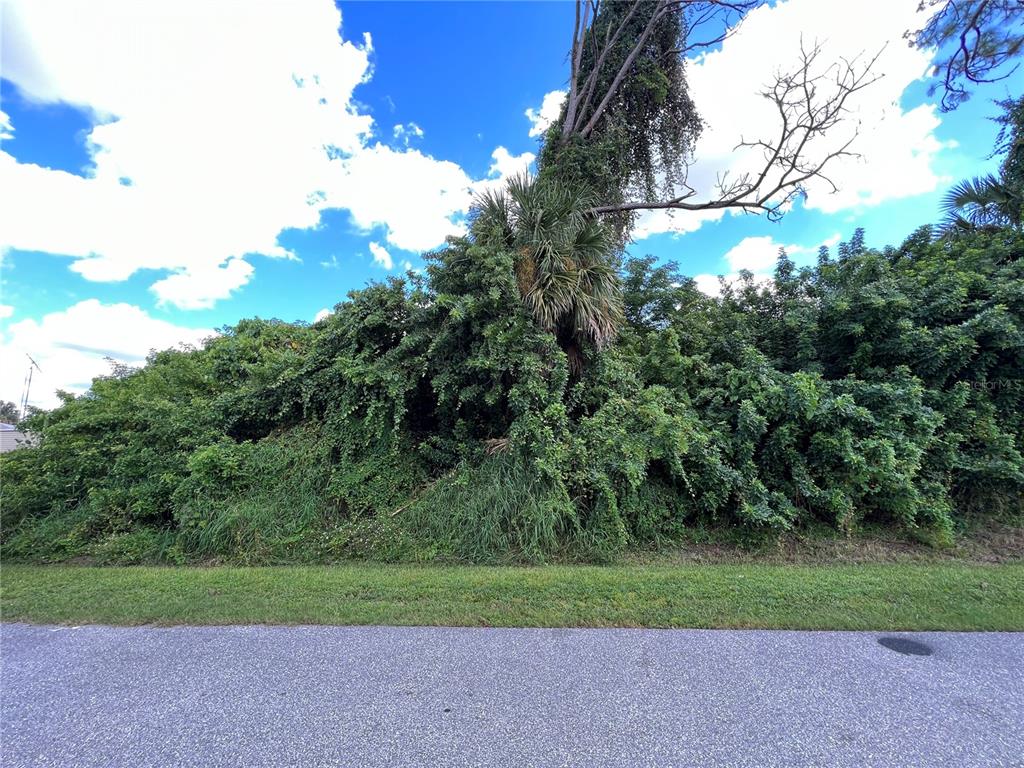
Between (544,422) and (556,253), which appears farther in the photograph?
(556,253)

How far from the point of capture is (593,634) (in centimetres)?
341

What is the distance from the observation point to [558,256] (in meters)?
7.02

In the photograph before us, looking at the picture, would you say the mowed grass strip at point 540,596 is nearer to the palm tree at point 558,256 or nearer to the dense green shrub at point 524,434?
the dense green shrub at point 524,434

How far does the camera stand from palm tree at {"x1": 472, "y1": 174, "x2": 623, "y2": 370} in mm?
6824

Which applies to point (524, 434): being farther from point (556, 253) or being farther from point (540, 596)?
point (556, 253)

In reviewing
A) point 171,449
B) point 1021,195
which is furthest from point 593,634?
point 1021,195

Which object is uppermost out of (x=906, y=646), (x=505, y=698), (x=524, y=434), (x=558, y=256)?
(x=558, y=256)

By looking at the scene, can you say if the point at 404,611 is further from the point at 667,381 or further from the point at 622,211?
the point at 622,211

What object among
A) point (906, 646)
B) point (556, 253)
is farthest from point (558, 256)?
point (906, 646)

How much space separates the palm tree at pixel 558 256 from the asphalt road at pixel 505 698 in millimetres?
4509

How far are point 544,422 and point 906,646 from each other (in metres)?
3.98

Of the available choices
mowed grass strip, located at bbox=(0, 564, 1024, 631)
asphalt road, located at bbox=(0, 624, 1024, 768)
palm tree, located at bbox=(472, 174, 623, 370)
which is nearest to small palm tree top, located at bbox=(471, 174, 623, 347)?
palm tree, located at bbox=(472, 174, 623, 370)

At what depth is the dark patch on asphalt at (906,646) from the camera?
10.4ft

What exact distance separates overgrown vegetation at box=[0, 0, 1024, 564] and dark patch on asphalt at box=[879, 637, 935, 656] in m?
2.01
